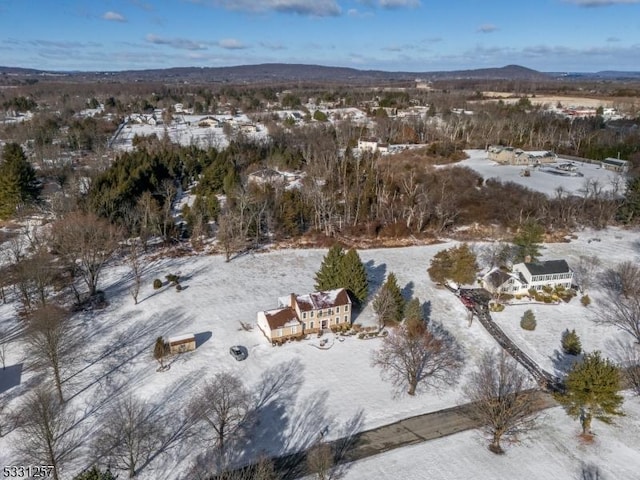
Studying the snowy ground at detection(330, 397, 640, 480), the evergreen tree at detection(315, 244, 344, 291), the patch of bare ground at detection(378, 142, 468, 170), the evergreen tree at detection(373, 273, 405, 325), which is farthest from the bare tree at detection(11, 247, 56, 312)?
the patch of bare ground at detection(378, 142, 468, 170)

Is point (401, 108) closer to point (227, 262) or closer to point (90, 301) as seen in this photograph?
point (227, 262)

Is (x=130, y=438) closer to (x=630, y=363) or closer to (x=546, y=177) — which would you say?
(x=630, y=363)

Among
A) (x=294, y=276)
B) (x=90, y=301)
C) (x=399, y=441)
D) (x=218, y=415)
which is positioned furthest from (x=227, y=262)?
(x=399, y=441)

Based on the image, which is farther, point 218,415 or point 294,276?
point 294,276

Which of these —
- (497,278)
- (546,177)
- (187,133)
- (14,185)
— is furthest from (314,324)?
(187,133)

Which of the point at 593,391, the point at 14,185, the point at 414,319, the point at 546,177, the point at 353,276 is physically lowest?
the point at 414,319
